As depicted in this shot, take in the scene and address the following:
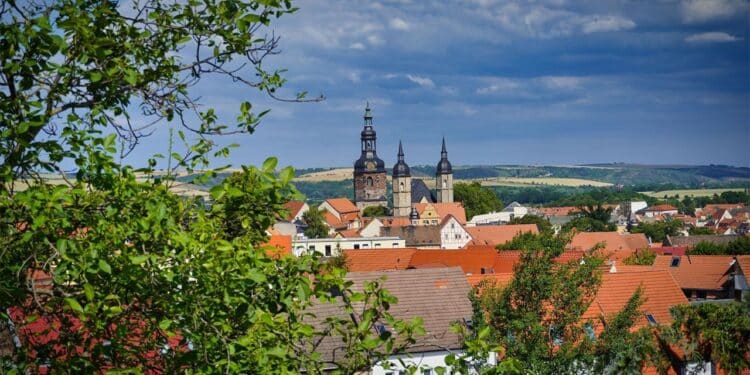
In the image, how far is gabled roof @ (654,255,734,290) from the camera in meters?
57.6

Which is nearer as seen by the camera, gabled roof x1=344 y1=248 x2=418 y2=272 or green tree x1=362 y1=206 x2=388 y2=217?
gabled roof x1=344 y1=248 x2=418 y2=272

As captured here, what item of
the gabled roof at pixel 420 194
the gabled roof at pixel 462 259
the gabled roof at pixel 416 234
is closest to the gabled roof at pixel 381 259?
the gabled roof at pixel 462 259

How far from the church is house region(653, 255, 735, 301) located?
404 ft

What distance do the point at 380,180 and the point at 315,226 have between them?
73.3 m

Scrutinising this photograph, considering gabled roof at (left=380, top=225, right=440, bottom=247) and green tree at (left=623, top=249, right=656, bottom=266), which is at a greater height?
green tree at (left=623, top=249, right=656, bottom=266)

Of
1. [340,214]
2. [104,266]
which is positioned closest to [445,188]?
[340,214]

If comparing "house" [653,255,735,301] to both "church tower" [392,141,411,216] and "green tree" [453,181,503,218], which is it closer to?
"green tree" [453,181,503,218]

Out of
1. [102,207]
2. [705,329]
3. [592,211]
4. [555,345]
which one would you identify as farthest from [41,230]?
[592,211]

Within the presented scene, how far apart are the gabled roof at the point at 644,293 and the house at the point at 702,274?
23755 millimetres

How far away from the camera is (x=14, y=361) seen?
5559 mm

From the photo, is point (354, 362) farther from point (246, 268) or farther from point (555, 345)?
point (555, 345)

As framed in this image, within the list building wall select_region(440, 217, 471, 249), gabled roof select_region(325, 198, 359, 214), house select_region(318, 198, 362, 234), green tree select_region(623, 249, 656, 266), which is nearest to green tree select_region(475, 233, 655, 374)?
green tree select_region(623, 249, 656, 266)

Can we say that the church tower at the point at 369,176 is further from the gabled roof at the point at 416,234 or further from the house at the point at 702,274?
the house at the point at 702,274

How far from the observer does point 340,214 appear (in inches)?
6378
